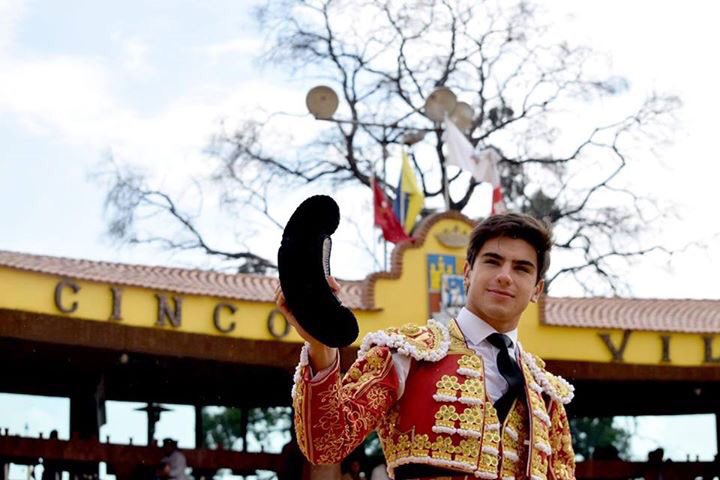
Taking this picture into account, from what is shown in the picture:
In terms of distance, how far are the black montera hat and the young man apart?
0.99 feet

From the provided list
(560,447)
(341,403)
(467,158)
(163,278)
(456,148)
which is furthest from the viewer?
(467,158)

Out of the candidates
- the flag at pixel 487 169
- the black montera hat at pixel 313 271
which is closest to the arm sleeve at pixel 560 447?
the black montera hat at pixel 313 271

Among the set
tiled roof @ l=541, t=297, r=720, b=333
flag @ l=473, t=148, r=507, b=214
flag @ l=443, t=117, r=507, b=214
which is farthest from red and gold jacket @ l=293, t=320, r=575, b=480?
flag @ l=473, t=148, r=507, b=214

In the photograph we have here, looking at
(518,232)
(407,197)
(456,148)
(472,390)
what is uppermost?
(456,148)

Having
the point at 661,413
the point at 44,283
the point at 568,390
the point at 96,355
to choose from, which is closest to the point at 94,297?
the point at 44,283

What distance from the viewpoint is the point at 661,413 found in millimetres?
21172

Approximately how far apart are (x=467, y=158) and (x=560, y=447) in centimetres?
1375

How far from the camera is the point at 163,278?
45.4 ft

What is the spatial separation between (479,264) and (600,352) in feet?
39.5

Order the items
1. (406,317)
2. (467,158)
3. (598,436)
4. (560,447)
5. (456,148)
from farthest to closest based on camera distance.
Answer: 1. (598,436)
2. (467,158)
3. (456,148)
4. (406,317)
5. (560,447)

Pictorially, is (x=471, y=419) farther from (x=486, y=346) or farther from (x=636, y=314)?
(x=636, y=314)

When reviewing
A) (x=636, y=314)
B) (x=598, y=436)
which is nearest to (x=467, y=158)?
(x=636, y=314)

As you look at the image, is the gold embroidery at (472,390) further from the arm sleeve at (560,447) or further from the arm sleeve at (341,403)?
the arm sleeve at (560,447)

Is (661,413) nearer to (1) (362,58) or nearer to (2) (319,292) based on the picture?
(1) (362,58)
